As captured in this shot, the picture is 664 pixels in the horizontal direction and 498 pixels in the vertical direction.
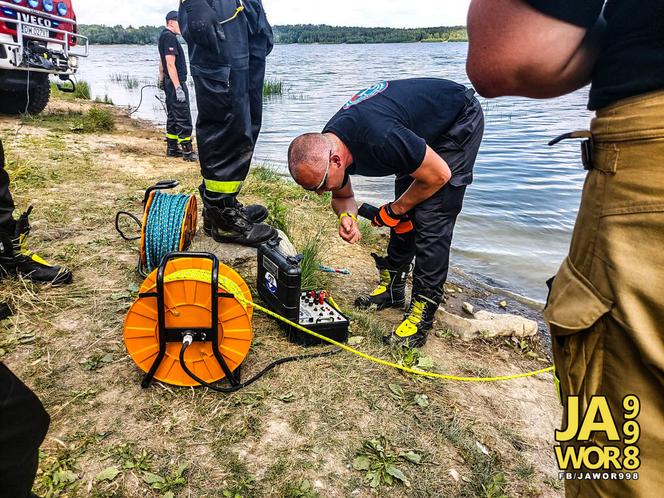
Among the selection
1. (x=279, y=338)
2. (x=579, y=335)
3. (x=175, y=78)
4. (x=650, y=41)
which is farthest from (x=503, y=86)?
(x=175, y=78)

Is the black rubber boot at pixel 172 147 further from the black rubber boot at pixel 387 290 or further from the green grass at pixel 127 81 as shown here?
the green grass at pixel 127 81

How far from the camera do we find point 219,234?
3.77 metres

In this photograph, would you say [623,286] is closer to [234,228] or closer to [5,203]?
[234,228]

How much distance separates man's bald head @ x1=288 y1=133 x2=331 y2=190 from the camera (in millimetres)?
2795

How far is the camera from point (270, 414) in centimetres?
236

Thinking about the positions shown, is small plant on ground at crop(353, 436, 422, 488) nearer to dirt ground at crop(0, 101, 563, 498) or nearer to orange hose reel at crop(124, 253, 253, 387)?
dirt ground at crop(0, 101, 563, 498)

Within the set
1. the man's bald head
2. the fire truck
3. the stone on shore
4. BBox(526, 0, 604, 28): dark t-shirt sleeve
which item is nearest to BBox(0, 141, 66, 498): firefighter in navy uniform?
BBox(526, 0, 604, 28): dark t-shirt sleeve

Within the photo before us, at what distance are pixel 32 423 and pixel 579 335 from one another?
1.42 m

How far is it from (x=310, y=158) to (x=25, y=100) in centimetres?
973

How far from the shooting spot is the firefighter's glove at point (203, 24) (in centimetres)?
300

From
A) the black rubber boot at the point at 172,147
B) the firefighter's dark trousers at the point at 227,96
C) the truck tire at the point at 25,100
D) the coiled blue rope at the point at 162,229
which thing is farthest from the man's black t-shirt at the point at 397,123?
the truck tire at the point at 25,100

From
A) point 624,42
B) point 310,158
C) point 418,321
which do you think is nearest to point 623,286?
point 624,42

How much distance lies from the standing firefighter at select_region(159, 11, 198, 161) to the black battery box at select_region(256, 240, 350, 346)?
6.19 m

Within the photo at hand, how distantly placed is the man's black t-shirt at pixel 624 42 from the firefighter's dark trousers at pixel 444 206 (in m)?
2.20
